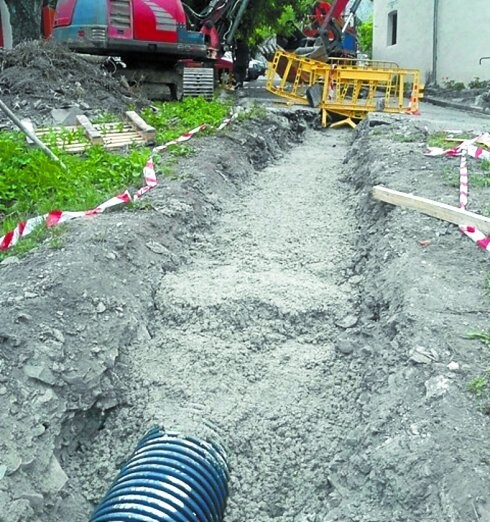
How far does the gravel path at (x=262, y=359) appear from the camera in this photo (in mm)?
3557

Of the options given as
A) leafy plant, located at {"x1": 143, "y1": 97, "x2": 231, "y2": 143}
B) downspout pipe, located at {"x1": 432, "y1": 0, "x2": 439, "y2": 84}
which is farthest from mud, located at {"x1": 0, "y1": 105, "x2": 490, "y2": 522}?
downspout pipe, located at {"x1": 432, "y1": 0, "x2": 439, "y2": 84}

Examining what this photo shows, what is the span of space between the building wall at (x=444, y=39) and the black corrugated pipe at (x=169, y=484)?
61.2 feet

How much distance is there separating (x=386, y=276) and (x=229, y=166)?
4.14 m

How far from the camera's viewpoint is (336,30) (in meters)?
17.6

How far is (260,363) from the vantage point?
14.2 feet

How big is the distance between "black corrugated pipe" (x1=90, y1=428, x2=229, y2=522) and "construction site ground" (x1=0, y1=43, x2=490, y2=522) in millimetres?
150

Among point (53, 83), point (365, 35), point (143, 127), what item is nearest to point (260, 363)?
point (143, 127)

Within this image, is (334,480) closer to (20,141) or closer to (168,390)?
(168,390)

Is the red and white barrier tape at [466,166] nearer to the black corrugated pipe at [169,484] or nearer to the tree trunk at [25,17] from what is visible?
the black corrugated pipe at [169,484]

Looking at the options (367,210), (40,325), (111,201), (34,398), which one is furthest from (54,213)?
(367,210)

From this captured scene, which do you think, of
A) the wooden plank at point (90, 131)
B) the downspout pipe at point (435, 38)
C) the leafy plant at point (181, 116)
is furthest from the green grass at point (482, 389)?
the downspout pipe at point (435, 38)

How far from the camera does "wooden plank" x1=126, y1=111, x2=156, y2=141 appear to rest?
30.7 feet

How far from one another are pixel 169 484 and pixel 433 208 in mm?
3537

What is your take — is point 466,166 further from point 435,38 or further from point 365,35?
point 365,35
